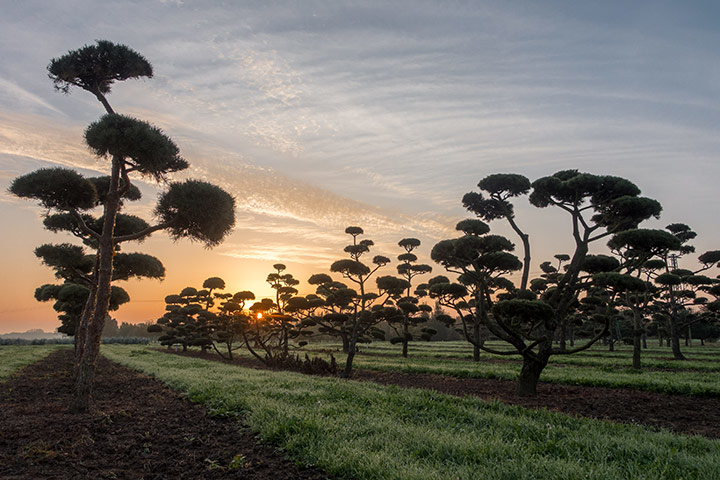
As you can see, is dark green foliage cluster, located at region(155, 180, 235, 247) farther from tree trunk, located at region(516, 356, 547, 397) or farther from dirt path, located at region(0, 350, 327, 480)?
tree trunk, located at region(516, 356, 547, 397)

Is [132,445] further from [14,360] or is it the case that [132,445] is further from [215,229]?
[14,360]

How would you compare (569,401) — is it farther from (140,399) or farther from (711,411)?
(140,399)

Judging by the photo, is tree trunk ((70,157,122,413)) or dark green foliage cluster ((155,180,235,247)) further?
dark green foliage cluster ((155,180,235,247))

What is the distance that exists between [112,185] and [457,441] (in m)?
10.7

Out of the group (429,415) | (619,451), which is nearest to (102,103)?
(429,415)

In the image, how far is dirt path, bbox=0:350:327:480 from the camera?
552cm

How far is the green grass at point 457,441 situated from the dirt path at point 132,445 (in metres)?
0.46

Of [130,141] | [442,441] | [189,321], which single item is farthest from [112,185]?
[189,321]

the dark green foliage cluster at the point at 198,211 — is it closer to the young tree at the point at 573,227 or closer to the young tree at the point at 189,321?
the young tree at the point at 573,227

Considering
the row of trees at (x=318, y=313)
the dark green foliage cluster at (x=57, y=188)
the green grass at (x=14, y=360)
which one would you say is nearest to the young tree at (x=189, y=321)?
the row of trees at (x=318, y=313)

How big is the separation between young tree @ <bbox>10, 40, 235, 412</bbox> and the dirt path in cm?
142

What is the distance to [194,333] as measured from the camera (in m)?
43.9

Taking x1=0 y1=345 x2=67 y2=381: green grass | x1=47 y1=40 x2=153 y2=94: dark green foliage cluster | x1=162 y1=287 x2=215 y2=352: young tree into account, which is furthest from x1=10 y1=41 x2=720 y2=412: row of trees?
x1=162 y1=287 x2=215 y2=352: young tree

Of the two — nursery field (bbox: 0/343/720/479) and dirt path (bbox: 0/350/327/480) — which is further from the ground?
nursery field (bbox: 0/343/720/479)
